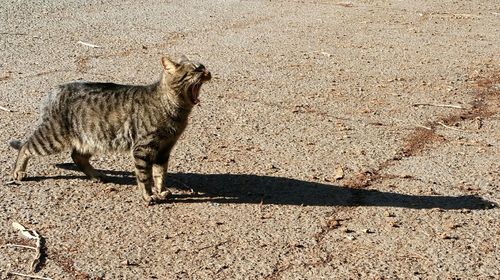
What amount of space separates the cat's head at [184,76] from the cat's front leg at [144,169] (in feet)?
1.60

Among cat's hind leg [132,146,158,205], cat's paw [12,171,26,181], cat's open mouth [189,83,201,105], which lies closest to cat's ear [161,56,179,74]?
cat's open mouth [189,83,201,105]

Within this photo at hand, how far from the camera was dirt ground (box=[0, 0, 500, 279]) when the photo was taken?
16.0 ft

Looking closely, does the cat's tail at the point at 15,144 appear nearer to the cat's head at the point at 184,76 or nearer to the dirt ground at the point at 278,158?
the dirt ground at the point at 278,158

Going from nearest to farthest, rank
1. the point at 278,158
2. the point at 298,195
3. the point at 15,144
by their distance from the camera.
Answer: the point at 298,195, the point at 15,144, the point at 278,158

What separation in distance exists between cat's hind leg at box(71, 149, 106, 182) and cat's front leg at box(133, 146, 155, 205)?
528 mm

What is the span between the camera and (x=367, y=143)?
697 centimetres

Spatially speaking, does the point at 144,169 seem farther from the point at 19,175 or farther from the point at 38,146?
the point at 19,175

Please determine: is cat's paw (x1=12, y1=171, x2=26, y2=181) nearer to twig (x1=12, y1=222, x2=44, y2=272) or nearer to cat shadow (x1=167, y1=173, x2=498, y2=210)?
twig (x1=12, y1=222, x2=44, y2=272)

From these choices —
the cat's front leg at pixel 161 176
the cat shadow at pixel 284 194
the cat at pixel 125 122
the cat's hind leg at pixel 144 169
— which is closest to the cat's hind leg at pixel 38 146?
the cat at pixel 125 122

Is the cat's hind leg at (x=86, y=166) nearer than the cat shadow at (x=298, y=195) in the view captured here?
No

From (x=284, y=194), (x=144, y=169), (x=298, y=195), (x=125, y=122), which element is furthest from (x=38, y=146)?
(x=298, y=195)

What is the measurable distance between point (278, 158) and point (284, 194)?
772mm

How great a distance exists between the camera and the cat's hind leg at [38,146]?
5820 mm

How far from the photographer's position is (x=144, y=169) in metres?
5.59
